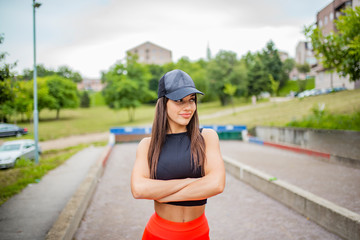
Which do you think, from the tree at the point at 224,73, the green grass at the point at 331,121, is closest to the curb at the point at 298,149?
the green grass at the point at 331,121

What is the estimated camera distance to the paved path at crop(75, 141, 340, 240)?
188 inches

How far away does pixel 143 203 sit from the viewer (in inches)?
261

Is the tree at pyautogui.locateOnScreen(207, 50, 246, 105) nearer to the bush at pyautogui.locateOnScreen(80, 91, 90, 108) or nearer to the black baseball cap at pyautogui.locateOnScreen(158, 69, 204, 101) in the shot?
the bush at pyautogui.locateOnScreen(80, 91, 90, 108)

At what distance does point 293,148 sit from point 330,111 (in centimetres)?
282

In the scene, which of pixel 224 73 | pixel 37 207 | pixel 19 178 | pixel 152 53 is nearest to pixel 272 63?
pixel 224 73

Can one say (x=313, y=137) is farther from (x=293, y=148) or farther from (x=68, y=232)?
(x=68, y=232)

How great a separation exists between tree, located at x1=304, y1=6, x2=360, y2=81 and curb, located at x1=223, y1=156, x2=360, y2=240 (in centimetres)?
535

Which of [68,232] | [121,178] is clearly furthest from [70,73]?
[68,232]

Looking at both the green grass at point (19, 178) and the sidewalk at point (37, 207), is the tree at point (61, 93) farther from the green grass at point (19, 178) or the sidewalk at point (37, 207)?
the sidewalk at point (37, 207)

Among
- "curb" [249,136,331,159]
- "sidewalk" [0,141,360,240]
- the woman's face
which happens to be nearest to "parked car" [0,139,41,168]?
"sidewalk" [0,141,360,240]

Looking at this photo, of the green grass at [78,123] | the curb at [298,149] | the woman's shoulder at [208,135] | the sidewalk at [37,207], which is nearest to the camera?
the woman's shoulder at [208,135]

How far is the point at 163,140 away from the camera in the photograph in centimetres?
209

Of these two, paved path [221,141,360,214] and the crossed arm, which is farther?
paved path [221,141,360,214]

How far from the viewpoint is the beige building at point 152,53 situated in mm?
95125
